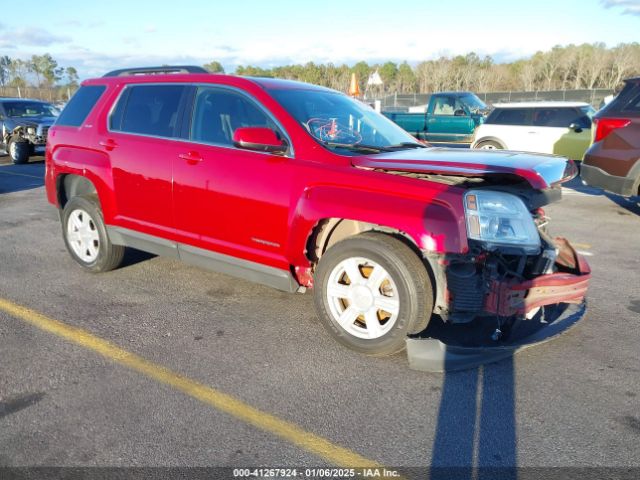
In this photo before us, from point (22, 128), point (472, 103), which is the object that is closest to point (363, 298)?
point (472, 103)

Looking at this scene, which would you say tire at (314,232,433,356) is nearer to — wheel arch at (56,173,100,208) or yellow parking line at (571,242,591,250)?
wheel arch at (56,173,100,208)

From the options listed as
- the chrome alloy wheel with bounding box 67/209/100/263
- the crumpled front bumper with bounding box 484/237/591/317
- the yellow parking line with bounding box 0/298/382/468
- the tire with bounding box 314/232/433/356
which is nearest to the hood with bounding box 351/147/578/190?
the tire with bounding box 314/232/433/356

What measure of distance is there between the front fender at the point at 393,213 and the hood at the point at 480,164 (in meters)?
0.22

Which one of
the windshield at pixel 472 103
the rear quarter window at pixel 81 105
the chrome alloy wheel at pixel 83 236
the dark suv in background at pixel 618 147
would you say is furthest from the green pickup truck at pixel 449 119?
the chrome alloy wheel at pixel 83 236

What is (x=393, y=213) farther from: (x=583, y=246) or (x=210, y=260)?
(x=583, y=246)

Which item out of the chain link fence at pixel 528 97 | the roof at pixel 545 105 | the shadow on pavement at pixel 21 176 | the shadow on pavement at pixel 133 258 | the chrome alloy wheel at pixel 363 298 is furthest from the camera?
the chain link fence at pixel 528 97

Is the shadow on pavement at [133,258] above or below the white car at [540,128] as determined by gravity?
below

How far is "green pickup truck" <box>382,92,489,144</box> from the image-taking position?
1554 cm

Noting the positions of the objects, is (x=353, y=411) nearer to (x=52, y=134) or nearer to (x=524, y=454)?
(x=524, y=454)

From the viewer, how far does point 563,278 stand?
348 centimetres

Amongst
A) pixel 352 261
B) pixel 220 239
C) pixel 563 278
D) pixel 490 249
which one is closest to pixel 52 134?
pixel 220 239

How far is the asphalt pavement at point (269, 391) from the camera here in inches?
103

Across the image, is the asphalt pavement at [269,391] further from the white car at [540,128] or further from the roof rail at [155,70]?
the white car at [540,128]

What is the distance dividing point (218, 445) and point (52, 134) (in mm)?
4198
